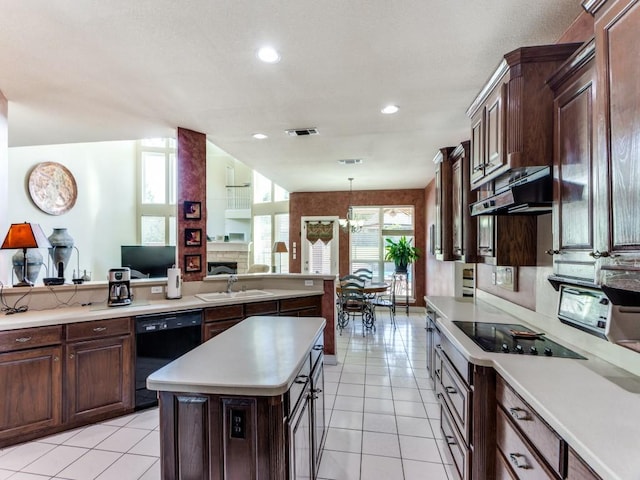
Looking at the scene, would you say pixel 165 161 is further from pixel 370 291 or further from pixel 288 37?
pixel 288 37

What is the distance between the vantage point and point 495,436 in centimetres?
151

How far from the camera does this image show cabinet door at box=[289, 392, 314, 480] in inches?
53.6

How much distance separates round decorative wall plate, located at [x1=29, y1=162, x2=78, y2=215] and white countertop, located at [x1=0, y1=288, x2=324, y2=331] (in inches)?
167

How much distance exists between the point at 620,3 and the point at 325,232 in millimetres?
6758

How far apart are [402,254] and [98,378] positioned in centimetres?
556

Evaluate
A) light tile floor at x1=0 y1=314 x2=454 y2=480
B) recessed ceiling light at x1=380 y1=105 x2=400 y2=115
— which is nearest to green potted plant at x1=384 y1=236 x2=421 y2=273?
light tile floor at x1=0 y1=314 x2=454 y2=480

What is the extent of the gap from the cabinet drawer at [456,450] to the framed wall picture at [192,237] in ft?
9.85

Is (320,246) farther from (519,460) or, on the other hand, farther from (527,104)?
(519,460)

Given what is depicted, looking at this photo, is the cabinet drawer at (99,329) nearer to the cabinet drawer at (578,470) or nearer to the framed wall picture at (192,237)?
the framed wall picture at (192,237)

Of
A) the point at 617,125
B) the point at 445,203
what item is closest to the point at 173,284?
the point at 445,203

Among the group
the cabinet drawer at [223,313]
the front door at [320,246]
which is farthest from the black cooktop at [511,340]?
the front door at [320,246]

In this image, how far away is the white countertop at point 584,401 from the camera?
2.76ft

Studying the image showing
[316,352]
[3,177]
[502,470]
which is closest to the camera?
[502,470]

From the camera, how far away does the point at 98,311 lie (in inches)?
107
